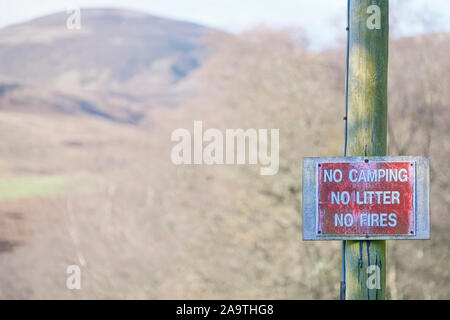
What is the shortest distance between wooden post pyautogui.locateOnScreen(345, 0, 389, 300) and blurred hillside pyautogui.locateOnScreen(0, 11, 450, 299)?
15716 millimetres

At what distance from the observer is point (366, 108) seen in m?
4.24

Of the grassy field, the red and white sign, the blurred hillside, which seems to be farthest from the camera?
the grassy field

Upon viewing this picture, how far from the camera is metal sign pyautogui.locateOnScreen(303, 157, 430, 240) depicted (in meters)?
4.17

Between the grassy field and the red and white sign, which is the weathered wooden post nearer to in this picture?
the red and white sign

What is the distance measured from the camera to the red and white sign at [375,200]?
13.7 feet

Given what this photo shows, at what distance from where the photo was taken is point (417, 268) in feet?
65.7

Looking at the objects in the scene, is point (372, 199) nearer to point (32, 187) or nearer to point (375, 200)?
point (375, 200)

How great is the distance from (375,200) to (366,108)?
50cm

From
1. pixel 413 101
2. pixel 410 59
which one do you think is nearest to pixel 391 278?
pixel 413 101

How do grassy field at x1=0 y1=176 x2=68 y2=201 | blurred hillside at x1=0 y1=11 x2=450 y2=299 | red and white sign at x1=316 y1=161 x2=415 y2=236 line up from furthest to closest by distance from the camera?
grassy field at x1=0 y1=176 x2=68 y2=201, blurred hillside at x1=0 y1=11 x2=450 y2=299, red and white sign at x1=316 y1=161 x2=415 y2=236

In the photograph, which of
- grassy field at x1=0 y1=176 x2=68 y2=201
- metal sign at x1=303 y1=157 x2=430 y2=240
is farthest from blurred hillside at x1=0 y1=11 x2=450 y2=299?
metal sign at x1=303 y1=157 x2=430 y2=240

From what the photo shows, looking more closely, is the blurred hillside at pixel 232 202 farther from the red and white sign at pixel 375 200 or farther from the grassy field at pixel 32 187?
the red and white sign at pixel 375 200

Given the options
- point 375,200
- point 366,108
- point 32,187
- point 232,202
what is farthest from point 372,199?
point 32,187
